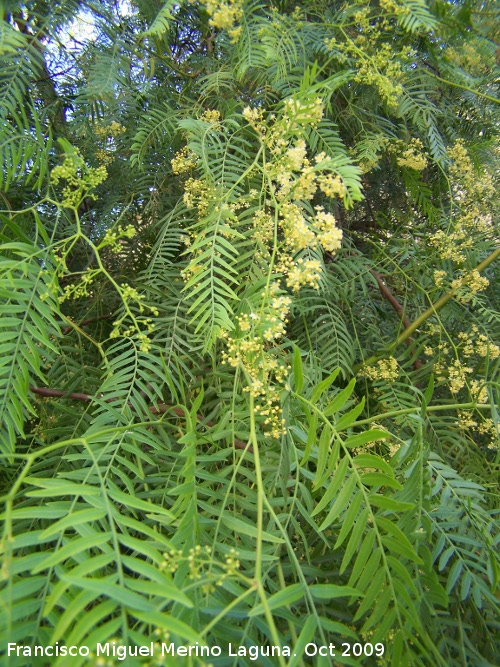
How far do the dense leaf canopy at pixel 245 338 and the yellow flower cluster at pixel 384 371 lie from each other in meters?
0.01

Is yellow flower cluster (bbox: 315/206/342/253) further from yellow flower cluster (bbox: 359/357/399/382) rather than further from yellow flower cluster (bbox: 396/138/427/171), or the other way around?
yellow flower cluster (bbox: 396/138/427/171)

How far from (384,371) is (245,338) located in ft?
1.89

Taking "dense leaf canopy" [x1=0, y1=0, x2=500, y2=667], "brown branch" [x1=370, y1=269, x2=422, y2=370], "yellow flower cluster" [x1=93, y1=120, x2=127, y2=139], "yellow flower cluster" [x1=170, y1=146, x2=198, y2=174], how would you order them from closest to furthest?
"dense leaf canopy" [x1=0, y1=0, x2=500, y2=667]
"yellow flower cluster" [x1=170, y1=146, x2=198, y2=174]
"yellow flower cluster" [x1=93, y1=120, x2=127, y2=139]
"brown branch" [x1=370, y1=269, x2=422, y2=370]

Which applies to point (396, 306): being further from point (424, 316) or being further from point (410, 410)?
point (410, 410)

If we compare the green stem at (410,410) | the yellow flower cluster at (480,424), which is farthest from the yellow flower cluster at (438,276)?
the green stem at (410,410)

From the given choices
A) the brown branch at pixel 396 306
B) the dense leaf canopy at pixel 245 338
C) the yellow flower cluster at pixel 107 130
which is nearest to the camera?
the dense leaf canopy at pixel 245 338

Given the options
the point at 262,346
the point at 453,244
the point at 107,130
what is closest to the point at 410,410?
the point at 262,346

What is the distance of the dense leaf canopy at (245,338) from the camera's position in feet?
2.06

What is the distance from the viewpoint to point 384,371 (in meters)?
1.26

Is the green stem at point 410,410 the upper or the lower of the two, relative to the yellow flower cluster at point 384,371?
lower

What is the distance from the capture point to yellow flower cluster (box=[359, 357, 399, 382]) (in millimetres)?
1247

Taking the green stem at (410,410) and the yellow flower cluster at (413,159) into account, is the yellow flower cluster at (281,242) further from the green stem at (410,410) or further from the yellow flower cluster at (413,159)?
the yellow flower cluster at (413,159)

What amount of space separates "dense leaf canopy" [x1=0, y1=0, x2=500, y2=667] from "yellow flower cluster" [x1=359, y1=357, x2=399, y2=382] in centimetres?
1

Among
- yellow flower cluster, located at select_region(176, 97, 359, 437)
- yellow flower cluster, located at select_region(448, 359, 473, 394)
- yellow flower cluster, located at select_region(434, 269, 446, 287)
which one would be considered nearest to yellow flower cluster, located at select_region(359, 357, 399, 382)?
yellow flower cluster, located at select_region(448, 359, 473, 394)
